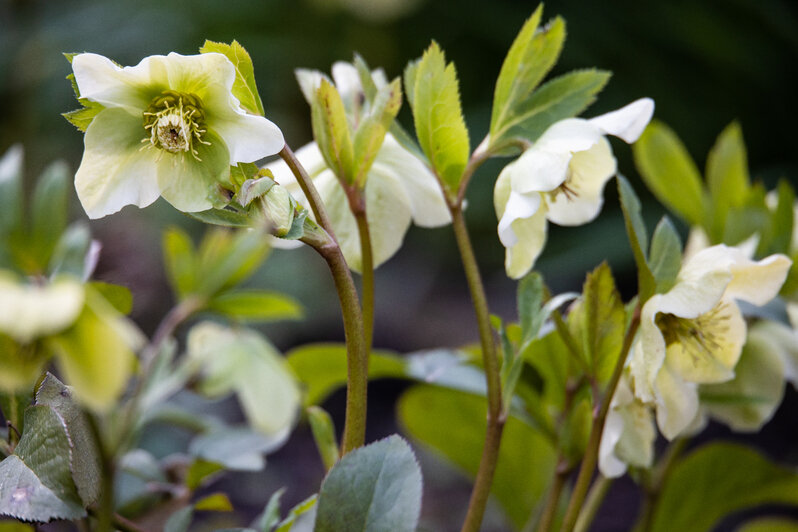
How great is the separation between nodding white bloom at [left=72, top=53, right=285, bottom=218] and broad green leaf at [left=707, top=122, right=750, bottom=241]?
364 millimetres

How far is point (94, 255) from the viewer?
0.37m

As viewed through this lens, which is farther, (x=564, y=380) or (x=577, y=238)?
(x=577, y=238)

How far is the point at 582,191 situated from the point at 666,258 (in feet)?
0.21

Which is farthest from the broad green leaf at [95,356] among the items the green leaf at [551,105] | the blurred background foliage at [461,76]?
the blurred background foliage at [461,76]

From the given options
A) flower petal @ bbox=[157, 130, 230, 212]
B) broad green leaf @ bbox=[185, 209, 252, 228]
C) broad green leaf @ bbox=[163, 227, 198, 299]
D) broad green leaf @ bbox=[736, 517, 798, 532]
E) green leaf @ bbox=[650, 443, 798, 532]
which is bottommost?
broad green leaf @ bbox=[736, 517, 798, 532]

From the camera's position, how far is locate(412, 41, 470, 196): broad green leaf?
34 cm

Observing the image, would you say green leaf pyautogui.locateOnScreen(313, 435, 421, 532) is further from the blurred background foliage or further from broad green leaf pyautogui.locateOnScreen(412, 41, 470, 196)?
the blurred background foliage

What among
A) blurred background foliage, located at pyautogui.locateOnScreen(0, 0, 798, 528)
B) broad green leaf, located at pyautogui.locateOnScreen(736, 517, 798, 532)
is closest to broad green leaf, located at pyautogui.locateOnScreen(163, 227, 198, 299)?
broad green leaf, located at pyautogui.locateOnScreen(736, 517, 798, 532)

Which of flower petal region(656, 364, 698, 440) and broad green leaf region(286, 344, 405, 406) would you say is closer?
flower petal region(656, 364, 698, 440)

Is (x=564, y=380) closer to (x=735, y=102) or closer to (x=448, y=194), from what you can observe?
(x=448, y=194)

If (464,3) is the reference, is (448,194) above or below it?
above

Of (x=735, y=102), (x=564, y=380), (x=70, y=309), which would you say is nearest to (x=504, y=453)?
(x=564, y=380)

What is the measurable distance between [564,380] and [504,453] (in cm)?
15

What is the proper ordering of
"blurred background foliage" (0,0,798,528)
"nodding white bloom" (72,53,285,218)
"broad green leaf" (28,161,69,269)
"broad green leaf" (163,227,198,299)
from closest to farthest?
"nodding white bloom" (72,53,285,218) < "broad green leaf" (28,161,69,269) < "broad green leaf" (163,227,198,299) < "blurred background foliage" (0,0,798,528)
